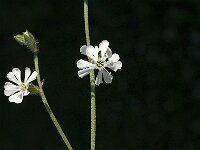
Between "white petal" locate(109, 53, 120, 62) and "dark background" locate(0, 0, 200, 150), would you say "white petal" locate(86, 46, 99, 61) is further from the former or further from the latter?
"dark background" locate(0, 0, 200, 150)

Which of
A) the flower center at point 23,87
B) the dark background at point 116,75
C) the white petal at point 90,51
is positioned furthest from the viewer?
the dark background at point 116,75

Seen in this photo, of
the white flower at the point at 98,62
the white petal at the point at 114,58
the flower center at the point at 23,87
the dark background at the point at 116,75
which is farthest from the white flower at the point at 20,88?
the dark background at the point at 116,75

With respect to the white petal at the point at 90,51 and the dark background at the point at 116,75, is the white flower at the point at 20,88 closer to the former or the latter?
the white petal at the point at 90,51

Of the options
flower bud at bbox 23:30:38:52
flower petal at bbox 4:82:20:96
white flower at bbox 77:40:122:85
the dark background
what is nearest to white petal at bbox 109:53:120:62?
white flower at bbox 77:40:122:85

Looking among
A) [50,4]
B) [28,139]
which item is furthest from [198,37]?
[28,139]

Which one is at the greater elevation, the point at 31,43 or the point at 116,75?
the point at 116,75

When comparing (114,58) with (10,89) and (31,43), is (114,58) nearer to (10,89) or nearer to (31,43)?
(31,43)

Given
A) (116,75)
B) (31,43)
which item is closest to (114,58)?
(31,43)

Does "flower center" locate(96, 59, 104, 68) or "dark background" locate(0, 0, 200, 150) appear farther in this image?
"dark background" locate(0, 0, 200, 150)
